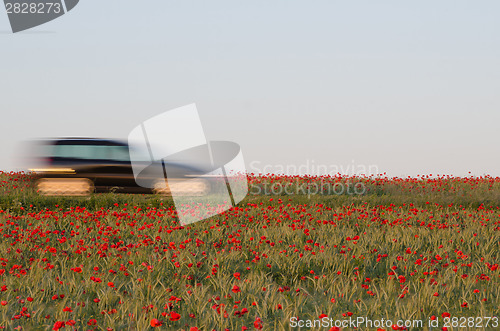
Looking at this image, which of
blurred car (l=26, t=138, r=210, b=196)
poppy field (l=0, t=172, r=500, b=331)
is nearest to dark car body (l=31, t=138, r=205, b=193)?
blurred car (l=26, t=138, r=210, b=196)

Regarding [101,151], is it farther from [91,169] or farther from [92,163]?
[91,169]

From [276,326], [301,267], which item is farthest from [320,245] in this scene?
[276,326]

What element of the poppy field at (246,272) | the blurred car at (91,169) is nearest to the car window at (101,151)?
the blurred car at (91,169)

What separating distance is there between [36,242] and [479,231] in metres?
8.14

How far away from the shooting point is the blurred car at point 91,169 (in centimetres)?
1495

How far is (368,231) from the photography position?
27.5 ft

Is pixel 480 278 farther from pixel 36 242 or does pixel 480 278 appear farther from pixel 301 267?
pixel 36 242

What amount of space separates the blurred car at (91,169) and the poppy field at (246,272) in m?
4.94

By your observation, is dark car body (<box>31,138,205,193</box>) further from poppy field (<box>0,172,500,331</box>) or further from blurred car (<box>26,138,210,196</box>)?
poppy field (<box>0,172,500,331</box>)

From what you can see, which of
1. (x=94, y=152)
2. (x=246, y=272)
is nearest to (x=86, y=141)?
(x=94, y=152)

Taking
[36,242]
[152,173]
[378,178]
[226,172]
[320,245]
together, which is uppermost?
[36,242]

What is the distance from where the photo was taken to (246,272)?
6.18m

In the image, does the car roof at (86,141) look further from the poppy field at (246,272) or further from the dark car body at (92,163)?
the poppy field at (246,272)

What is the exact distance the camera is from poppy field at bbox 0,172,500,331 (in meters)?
4.47
